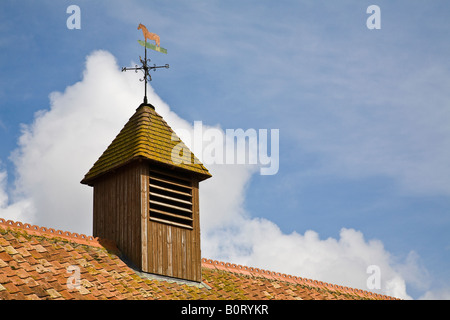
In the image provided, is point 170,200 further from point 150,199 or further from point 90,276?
point 90,276

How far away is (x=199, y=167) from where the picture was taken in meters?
24.2

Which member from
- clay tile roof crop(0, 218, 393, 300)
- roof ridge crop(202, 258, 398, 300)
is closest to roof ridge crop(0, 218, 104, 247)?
clay tile roof crop(0, 218, 393, 300)

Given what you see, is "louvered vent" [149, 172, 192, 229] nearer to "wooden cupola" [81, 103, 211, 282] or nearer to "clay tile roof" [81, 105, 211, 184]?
"wooden cupola" [81, 103, 211, 282]

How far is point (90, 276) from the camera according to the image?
65.9 feet

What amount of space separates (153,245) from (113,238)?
1461mm

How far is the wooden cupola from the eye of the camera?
22.3m

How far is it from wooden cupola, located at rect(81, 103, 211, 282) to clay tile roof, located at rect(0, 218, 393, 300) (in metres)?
0.57

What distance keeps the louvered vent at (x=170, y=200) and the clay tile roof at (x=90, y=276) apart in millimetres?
1671

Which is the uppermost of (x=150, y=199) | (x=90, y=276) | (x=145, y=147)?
(x=145, y=147)

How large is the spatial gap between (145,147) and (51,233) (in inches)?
147

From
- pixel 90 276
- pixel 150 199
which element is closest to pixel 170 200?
pixel 150 199

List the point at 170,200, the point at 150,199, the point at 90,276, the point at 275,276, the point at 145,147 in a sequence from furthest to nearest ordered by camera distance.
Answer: the point at 275,276, the point at 170,200, the point at 145,147, the point at 150,199, the point at 90,276

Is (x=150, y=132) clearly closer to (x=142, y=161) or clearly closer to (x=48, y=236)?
(x=142, y=161)
